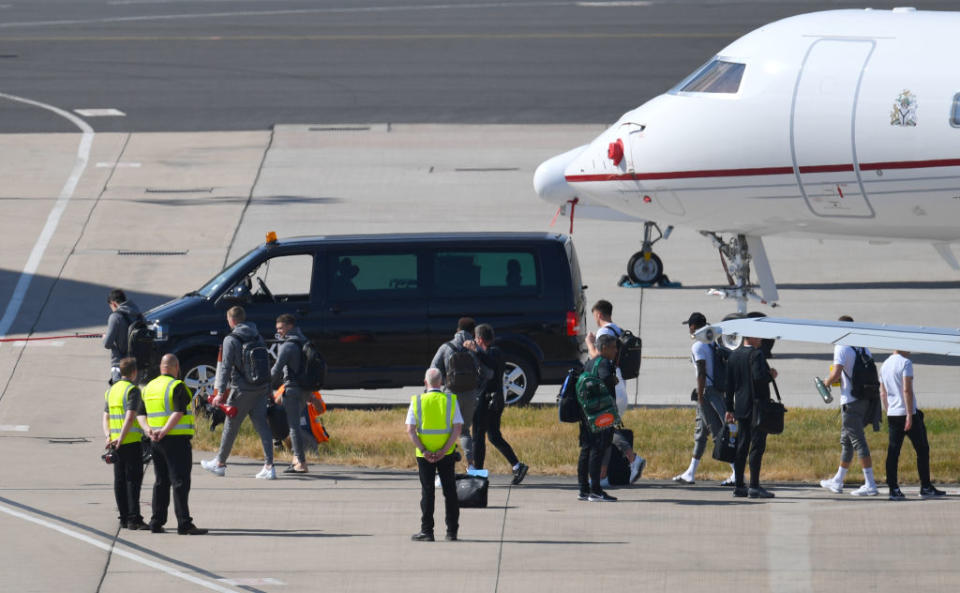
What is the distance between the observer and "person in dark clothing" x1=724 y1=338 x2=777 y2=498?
1405 cm

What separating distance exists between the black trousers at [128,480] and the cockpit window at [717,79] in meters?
8.91

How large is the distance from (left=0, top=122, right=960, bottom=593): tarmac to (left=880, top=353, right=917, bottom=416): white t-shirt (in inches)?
32.3

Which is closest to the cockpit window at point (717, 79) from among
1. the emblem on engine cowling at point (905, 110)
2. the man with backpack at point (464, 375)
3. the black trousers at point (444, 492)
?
the emblem on engine cowling at point (905, 110)

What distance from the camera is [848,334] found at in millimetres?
9758

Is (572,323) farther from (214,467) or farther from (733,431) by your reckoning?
(214,467)

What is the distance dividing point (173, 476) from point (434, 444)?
2130 millimetres

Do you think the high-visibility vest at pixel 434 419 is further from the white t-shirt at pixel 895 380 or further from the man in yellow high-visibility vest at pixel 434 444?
the white t-shirt at pixel 895 380

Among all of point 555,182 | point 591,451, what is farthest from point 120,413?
point 555,182

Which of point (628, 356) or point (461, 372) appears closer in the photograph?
point (461, 372)

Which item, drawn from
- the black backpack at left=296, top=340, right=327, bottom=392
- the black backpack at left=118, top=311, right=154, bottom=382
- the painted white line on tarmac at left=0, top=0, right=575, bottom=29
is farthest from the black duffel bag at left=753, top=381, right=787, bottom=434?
the painted white line on tarmac at left=0, top=0, right=575, bottom=29

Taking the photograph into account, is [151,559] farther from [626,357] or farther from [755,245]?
[755,245]

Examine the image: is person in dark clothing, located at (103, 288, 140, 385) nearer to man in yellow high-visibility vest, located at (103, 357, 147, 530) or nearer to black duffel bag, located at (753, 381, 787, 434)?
man in yellow high-visibility vest, located at (103, 357, 147, 530)

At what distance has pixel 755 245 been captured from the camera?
66.6 ft

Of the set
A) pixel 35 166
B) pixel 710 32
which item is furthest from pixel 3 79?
pixel 710 32
